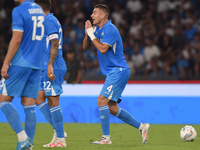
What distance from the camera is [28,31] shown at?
156 inches

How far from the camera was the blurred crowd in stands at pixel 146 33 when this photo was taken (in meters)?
11.3

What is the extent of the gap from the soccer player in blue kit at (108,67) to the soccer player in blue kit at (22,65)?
142 cm

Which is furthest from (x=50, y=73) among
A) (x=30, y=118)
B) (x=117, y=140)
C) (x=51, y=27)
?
(x=117, y=140)

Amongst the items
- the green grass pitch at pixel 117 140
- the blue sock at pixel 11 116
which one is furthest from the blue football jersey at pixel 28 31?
the green grass pitch at pixel 117 140

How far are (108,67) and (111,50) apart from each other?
0.88 ft

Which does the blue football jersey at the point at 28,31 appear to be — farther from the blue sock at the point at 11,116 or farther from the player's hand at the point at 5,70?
the blue sock at the point at 11,116

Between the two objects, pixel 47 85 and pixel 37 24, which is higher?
pixel 37 24

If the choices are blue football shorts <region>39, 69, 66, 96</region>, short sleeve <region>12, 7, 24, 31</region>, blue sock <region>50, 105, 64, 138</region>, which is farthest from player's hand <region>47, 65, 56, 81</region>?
short sleeve <region>12, 7, 24, 31</region>

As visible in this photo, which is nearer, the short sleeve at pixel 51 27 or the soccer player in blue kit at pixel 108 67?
the short sleeve at pixel 51 27

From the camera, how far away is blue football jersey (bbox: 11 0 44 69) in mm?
3852

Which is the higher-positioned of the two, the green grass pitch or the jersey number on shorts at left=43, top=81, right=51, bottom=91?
the jersey number on shorts at left=43, top=81, right=51, bottom=91

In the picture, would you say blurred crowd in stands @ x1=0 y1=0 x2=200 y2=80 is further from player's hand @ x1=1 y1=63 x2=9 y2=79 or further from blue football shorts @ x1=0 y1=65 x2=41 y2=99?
player's hand @ x1=1 y1=63 x2=9 y2=79

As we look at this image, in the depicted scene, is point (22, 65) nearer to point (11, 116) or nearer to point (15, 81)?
point (15, 81)

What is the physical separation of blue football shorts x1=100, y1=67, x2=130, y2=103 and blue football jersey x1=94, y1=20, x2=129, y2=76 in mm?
93
